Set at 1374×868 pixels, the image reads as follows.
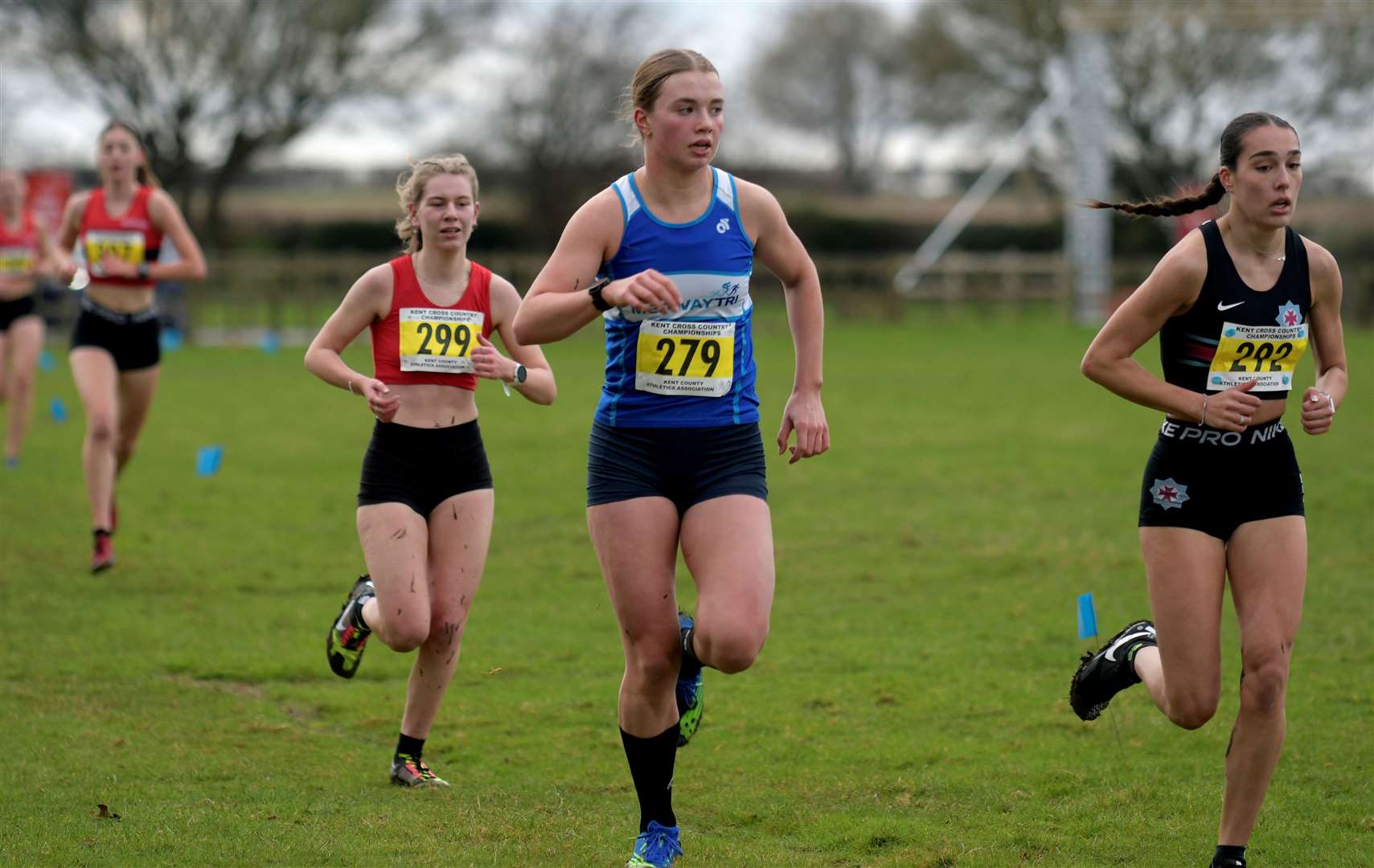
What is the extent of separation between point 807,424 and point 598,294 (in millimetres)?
840

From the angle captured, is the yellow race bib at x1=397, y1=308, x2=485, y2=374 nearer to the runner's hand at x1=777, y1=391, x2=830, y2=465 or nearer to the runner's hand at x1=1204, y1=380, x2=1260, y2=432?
the runner's hand at x1=777, y1=391, x2=830, y2=465

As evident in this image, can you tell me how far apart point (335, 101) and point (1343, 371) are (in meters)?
40.0

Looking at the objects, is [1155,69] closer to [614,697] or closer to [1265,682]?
[614,697]

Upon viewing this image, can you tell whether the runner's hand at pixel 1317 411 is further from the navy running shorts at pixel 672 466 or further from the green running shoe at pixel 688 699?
the green running shoe at pixel 688 699

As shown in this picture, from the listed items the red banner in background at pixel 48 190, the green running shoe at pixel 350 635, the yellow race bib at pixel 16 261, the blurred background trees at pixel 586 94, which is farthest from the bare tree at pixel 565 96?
the green running shoe at pixel 350 635

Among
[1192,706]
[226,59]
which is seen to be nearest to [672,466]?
[1192,706]

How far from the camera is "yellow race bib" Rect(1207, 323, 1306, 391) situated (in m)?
4.77

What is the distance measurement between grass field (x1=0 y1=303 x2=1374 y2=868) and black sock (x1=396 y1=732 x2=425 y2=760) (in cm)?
14

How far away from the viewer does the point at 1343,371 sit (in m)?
5.05

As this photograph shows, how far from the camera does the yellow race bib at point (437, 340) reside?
593cm

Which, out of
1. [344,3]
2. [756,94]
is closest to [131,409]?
[344,3]

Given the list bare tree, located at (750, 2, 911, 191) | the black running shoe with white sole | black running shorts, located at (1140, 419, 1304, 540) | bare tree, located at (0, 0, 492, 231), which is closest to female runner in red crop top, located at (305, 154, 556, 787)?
the black running shoe with white sole

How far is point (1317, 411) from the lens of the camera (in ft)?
15.7

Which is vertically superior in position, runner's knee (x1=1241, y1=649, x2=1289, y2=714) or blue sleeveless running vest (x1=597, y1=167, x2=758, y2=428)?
blue sleeveless running vest (x1=597, y1=167, x2=758, y2=428)
